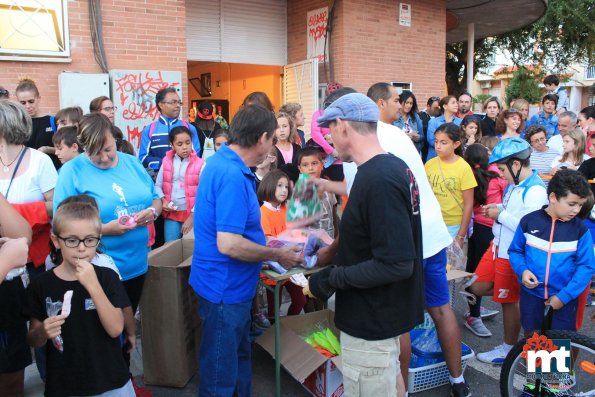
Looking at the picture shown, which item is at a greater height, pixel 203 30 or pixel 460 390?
pixel 203 30

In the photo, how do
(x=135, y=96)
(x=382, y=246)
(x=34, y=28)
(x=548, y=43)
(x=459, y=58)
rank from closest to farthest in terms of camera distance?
(x=382, y=246) → (x=34, y=28) → (x=135, y=96) → (x=548, y=43) → (x=459, y=58)

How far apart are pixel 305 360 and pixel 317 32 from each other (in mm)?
8492

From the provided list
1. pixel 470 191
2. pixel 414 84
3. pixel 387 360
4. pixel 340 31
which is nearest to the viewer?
pixel 387 360

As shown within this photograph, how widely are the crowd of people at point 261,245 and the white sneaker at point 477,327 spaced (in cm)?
1

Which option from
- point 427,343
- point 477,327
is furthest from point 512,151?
point 477,327

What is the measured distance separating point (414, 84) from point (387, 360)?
10129 millimetres

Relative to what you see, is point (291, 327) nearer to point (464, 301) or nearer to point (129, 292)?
point (129, 292)

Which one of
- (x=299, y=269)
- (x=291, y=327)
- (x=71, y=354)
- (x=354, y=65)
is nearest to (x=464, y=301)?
(x=291, y=327)

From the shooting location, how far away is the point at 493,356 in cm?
396

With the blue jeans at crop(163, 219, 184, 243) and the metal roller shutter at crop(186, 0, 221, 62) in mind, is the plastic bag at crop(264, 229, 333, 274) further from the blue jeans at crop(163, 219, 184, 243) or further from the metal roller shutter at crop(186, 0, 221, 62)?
the metal roller shutter at crop(186, 0, 221, 62)

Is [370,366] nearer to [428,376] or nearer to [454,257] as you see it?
[428,376]

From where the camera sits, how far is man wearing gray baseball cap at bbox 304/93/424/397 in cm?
207

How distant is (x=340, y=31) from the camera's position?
10.1 metres

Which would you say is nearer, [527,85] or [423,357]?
[423,357]
